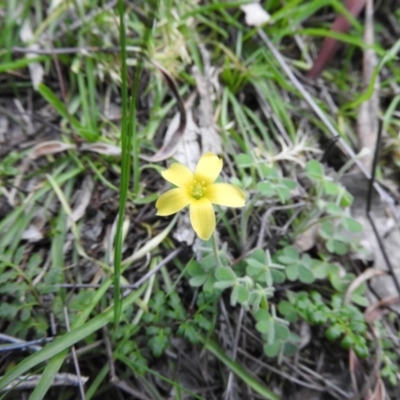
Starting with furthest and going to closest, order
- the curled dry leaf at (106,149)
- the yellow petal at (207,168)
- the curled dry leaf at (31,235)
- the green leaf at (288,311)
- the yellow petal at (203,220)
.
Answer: the curled dry leaf at (106,149), the curled dry leaf at (31,235), the green leaf at (288,311), the yellow petal at (207,168), the yellow petal at (203,220)

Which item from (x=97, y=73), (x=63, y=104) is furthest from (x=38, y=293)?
(x=97, y=73)

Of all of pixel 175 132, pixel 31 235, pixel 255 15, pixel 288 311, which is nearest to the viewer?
pixel 288 311

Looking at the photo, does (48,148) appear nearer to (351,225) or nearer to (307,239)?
(307,239)

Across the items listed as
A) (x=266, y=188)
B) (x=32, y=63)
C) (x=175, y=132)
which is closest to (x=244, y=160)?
(x=266, y=188)

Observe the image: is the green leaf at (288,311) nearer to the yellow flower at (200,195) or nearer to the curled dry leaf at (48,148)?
the yellow flower at (200,195)

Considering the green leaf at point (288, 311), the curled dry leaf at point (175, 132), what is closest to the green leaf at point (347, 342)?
the green leaf at point (288, 311)

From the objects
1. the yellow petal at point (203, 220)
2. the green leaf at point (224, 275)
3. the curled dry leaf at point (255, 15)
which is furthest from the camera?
the curled dry leaf at point (255, 15)

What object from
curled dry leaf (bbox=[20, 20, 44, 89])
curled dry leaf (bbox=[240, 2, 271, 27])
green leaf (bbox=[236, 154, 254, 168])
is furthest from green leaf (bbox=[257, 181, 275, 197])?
curled dry leaf (bbox=[20, 20, 44, 89])
